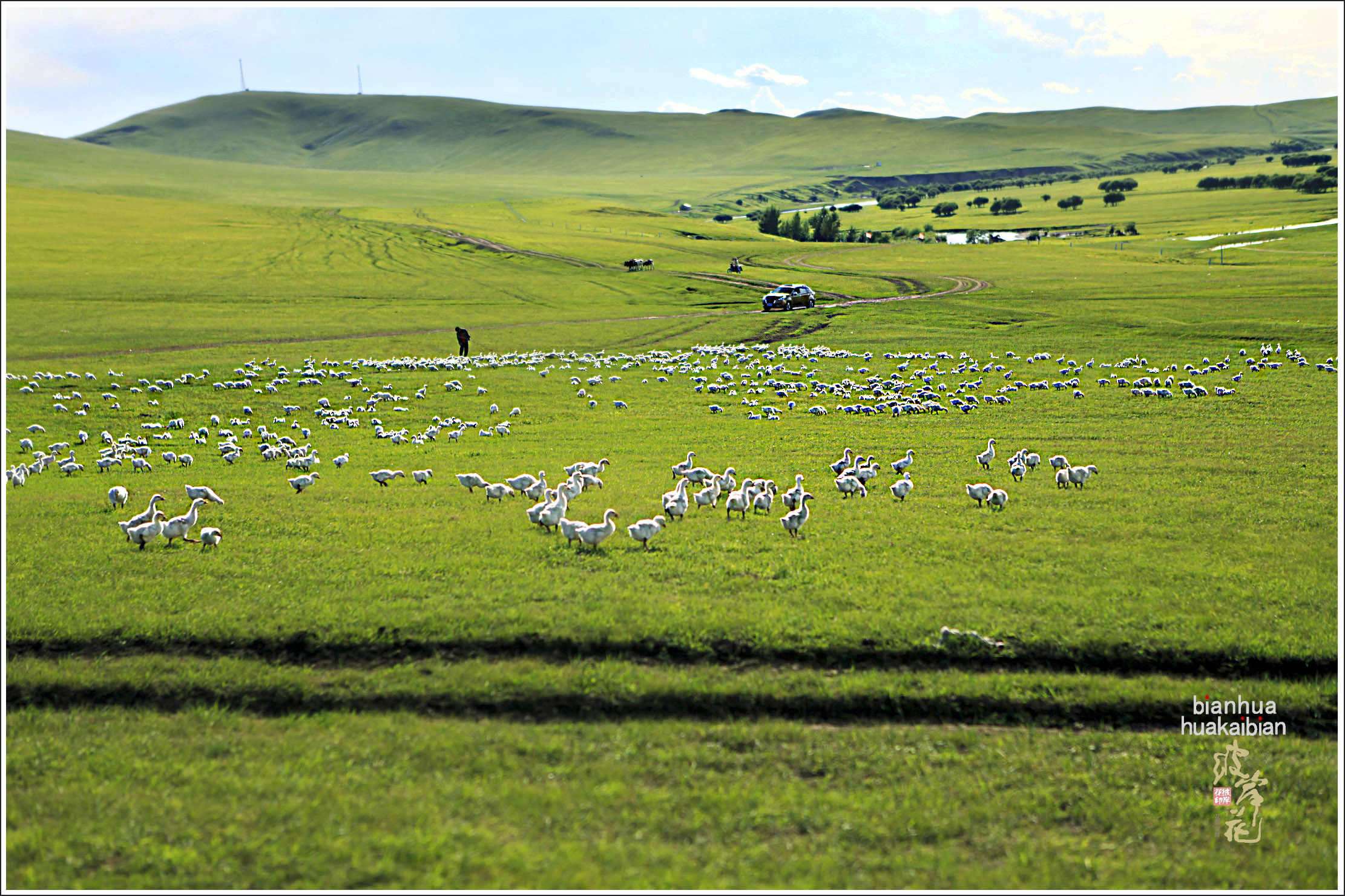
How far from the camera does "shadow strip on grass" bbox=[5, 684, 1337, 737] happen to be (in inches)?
448

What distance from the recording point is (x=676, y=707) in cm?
1159

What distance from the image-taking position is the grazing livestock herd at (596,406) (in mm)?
18656

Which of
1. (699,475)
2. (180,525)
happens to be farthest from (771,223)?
(180,525)

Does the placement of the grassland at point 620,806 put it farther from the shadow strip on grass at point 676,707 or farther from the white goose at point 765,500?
the white goose at point 765,500

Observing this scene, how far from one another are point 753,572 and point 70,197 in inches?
6584

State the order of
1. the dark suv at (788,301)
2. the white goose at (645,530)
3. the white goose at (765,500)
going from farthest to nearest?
the dark suv at (788,301) → the white goose at (765,500) → the white goose at (645,530)

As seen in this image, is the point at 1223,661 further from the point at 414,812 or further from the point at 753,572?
the point at 414,812

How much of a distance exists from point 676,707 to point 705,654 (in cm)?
119

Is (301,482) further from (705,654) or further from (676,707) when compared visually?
(676,707)

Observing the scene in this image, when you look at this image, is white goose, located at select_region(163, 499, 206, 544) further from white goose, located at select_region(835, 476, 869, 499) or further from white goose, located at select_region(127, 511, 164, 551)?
white goose, located at select_region(835, 476, 869, 499)

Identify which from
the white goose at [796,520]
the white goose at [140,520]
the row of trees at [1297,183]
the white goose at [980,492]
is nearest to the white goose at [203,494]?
the white goose at [140,520]

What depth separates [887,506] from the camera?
19328mm

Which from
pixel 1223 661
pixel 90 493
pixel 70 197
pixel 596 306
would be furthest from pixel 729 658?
pixel 70 197
